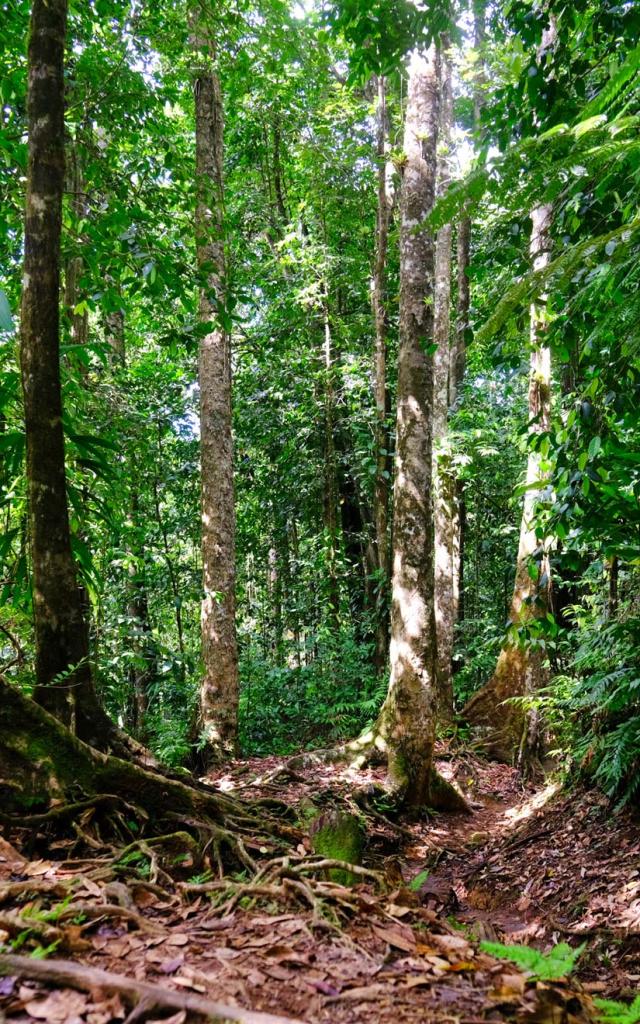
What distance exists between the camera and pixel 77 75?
5.58 m

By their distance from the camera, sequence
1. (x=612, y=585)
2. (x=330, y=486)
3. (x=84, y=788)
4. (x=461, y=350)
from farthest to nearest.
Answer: (x=461, y=350)
(x=330, y=486)
(x=612, y=585)
(x=84, y=788)

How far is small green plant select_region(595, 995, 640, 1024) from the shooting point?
6.66 feet

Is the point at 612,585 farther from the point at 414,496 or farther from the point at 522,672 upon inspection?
the point at 522,672

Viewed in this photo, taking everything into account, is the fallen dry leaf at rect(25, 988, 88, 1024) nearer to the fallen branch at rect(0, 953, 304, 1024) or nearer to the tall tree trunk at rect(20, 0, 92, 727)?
the fallen branch at rect(0, 953, 304, 1024)

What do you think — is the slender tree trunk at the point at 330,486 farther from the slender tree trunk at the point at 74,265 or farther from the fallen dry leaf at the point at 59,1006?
the fallen dry leaf at the point at 59,1006

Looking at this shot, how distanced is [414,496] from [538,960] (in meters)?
4.74

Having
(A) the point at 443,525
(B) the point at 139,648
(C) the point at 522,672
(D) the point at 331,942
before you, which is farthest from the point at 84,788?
(A) the point at 443,525

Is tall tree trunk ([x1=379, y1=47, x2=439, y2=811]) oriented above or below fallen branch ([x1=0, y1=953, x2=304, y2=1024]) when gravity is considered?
above

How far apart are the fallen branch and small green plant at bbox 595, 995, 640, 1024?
3.27 feet

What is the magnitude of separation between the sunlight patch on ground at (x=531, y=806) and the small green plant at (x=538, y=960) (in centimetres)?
409

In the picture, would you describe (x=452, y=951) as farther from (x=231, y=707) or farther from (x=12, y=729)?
(x=231, y=707)

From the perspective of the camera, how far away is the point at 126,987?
1847 millimetres

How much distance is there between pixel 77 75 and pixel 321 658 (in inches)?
338

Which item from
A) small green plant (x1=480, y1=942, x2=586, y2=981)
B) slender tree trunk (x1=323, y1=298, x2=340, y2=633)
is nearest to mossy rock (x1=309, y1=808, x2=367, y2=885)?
small green plant (x1=480, y1=942, x2=586, y2=981)
